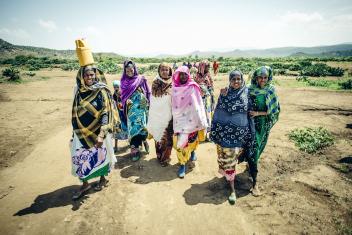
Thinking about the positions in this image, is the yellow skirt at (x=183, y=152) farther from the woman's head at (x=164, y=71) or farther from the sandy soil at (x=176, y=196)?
the woman's head at (x=164, y=71)

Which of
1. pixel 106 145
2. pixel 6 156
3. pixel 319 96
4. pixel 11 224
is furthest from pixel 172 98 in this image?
pixel 319 96

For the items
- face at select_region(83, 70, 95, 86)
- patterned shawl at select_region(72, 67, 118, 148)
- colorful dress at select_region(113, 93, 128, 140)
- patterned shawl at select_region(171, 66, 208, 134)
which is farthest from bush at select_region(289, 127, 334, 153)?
face at select_region(83, 70, 95, 86)

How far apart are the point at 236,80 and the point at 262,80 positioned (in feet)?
1.66

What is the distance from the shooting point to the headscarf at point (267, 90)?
3871 millimetres

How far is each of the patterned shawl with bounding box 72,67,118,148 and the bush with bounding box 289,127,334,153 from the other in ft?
15.8

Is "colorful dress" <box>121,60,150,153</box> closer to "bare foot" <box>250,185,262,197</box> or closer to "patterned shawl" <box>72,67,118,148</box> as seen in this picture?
"patterned shawl" <box>72,67,118,148</box>

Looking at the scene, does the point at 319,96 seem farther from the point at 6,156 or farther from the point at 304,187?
the point at 6,156

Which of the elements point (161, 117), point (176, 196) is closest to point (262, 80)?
point (161, 117)

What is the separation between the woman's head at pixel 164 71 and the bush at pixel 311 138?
12.5ft

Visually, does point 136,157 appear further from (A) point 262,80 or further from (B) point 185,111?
(A) point 262,80

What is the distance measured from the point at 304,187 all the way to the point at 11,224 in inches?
196

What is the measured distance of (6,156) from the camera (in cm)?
601

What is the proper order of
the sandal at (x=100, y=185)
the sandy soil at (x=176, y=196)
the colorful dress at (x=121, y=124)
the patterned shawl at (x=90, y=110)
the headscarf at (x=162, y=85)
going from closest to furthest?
the sandy soil at (x=176, y=196) → the patterned shawl at (x=90, y=110) → the sandal at (x=100, y=185) → the headscarf at (x=162, y=85) → the colorful dress at (x=121, y=124)

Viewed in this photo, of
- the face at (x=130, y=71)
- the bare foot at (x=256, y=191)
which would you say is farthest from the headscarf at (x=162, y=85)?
the bare foot at (x=256, y=191)
